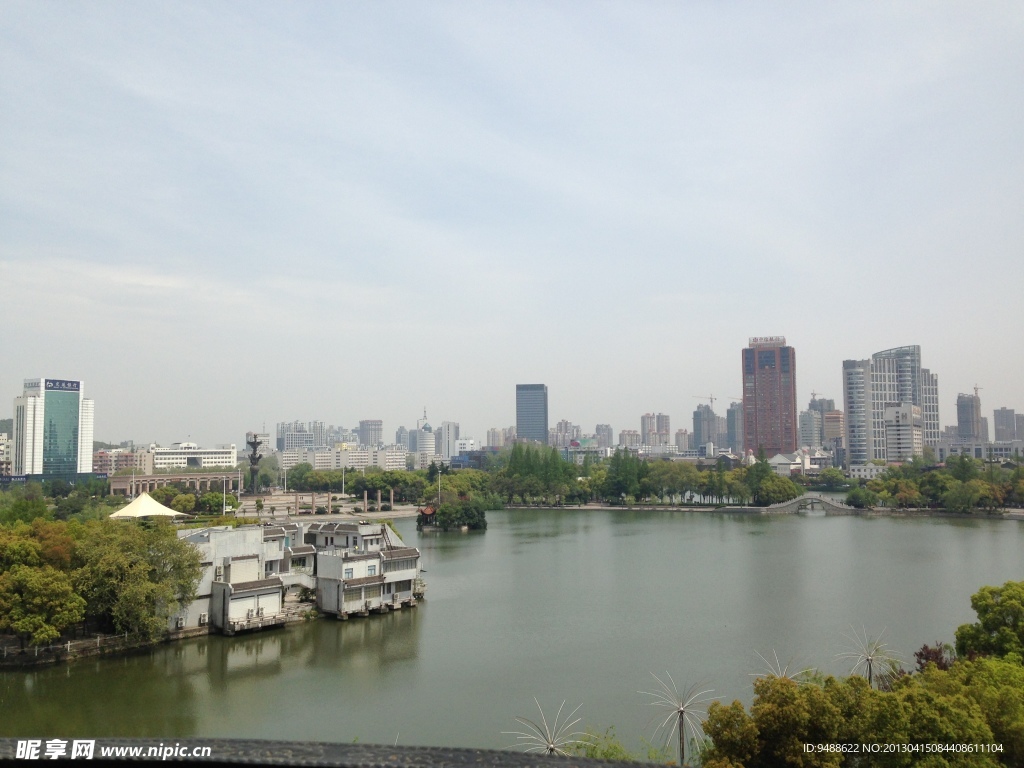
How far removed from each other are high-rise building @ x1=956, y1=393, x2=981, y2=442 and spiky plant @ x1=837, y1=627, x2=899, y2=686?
70.7 m

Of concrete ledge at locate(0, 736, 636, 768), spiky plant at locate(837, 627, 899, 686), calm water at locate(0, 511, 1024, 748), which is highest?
concrete ledge at locate(0, 736, 636, 768)

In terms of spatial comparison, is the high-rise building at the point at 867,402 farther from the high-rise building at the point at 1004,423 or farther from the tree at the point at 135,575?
the tree at the point at 135,575

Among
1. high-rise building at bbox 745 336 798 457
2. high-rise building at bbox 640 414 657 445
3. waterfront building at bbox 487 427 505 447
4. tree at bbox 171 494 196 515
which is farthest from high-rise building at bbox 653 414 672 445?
tree at bbox 171 494 196 515

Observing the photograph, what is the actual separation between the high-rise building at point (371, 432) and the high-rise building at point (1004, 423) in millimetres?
76963

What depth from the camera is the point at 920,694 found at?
14.1 ft

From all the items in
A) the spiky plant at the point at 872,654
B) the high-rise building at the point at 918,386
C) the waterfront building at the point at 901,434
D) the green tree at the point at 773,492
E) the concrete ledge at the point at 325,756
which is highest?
the high-rise building at the point at 918,386

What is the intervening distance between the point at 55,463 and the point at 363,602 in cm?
3792

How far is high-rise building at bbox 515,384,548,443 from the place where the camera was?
303 ft

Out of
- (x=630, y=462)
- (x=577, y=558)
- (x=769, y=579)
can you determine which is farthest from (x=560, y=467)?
(x=769, y=579)

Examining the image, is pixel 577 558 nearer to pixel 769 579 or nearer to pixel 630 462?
pixel 769 579

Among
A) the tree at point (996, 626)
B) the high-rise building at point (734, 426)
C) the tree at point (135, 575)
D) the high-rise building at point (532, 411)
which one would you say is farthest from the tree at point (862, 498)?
the high-rise building at point (532, 411)

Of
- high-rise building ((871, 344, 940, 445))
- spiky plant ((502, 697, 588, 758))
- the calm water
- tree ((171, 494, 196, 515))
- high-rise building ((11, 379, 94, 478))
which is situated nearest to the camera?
spiky plant ((502, 697, 588, 758))

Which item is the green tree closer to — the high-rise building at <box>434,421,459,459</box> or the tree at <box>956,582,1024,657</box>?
the tree at <box>956,582,1024,657</box>

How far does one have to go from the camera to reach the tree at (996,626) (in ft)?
22.0
